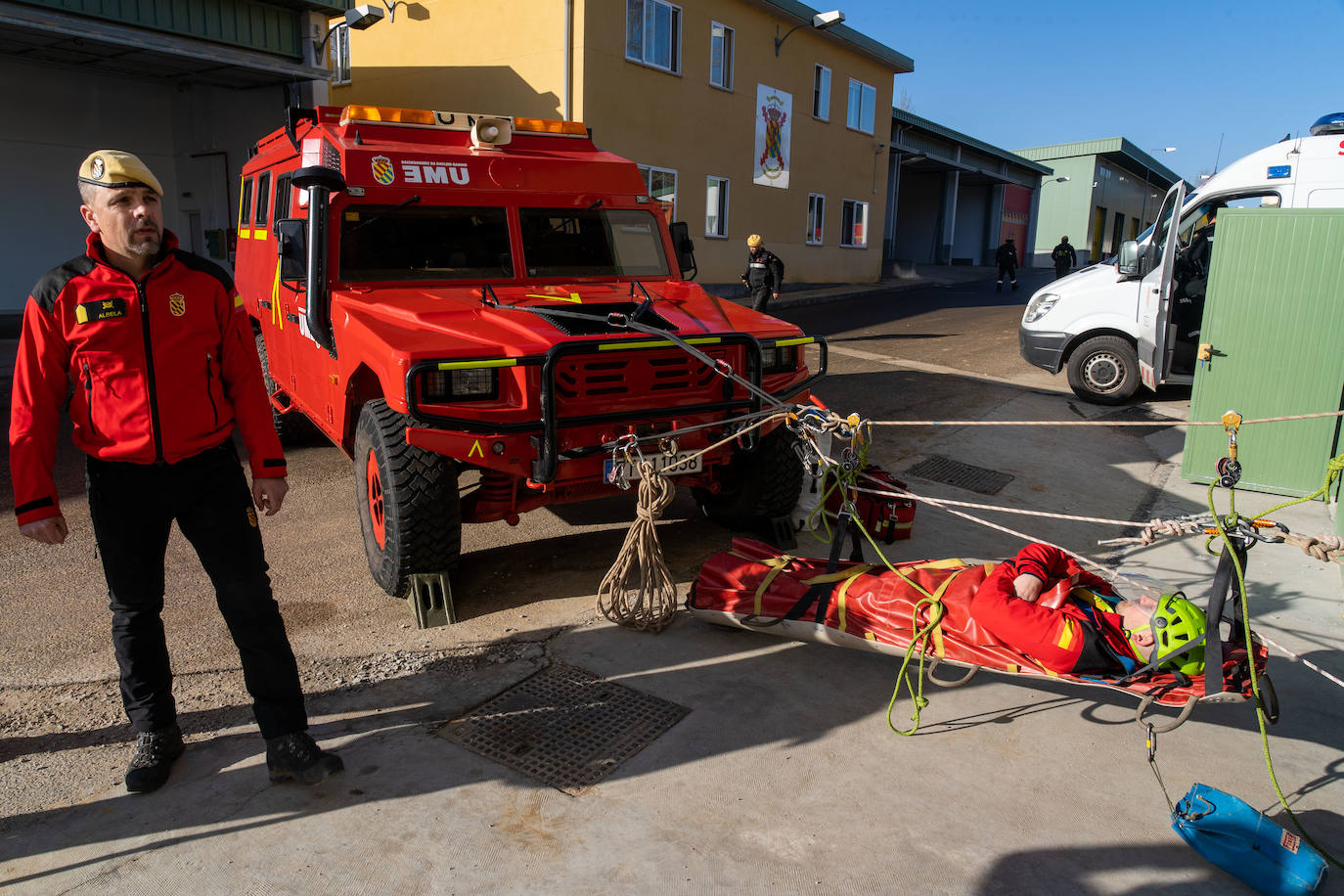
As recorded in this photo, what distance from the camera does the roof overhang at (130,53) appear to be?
1088 centimetres

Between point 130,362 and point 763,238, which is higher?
point 763,238

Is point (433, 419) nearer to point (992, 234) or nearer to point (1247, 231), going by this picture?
point (1247, 231)

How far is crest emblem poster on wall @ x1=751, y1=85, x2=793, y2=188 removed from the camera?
21.1 m

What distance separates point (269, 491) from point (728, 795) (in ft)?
6.09

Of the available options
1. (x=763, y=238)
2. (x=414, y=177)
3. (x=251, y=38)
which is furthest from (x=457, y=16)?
(x=414, y=177)

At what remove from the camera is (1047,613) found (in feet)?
10.8

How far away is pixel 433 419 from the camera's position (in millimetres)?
3879

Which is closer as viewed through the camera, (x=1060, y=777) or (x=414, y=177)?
(x=1060, y=777)

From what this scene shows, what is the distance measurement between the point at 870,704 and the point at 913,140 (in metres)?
28.8

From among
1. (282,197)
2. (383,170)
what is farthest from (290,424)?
(383,170)

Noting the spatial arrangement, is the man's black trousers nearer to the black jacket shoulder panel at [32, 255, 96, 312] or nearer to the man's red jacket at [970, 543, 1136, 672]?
the black jacket shoulder panel at [32, 255, 96, 312]

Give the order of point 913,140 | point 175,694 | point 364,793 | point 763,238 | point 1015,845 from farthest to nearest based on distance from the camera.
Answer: point 913,140 → point 763,238 → point 175,694 → point 364,793 → point 1015,845

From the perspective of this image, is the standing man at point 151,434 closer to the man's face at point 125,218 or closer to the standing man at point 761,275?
the man's face at point 125,218

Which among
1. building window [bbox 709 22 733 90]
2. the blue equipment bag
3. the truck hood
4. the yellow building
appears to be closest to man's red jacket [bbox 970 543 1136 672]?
the blue equipment bag
